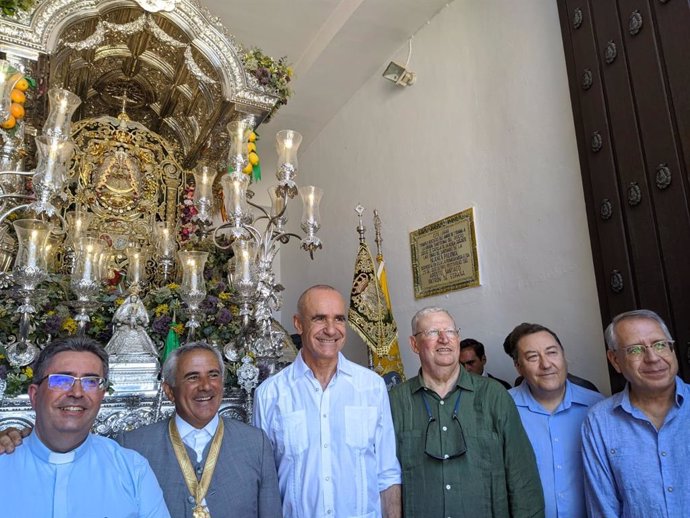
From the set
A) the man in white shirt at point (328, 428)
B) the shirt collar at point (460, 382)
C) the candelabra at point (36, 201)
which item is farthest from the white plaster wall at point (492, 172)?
the candelabra at point (36, 201)

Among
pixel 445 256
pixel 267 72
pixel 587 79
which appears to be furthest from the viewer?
pixel 445 256

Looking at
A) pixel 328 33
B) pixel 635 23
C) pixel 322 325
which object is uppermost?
pixel 328 33

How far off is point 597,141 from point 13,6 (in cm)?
373

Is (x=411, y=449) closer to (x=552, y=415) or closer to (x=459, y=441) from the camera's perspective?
(x=459, y=441)

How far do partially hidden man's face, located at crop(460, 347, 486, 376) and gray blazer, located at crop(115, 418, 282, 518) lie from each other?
1808mm

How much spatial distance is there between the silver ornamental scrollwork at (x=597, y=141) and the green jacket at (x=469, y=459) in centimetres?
164

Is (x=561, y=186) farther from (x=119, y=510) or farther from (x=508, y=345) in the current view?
(x=119, y=510)

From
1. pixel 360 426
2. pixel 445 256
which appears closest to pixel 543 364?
pixel 360 426

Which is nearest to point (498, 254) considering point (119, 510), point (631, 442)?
point (631, 442)

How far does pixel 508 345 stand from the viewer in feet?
7.70

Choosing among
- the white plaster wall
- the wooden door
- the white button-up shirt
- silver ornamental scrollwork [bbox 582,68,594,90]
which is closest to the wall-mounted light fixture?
the white plaster wall

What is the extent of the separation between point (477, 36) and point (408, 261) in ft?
6.50

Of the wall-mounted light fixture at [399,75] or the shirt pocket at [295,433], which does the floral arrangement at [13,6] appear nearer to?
the wall-mounted light fixture at [399,75]

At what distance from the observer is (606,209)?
2.78 meters
